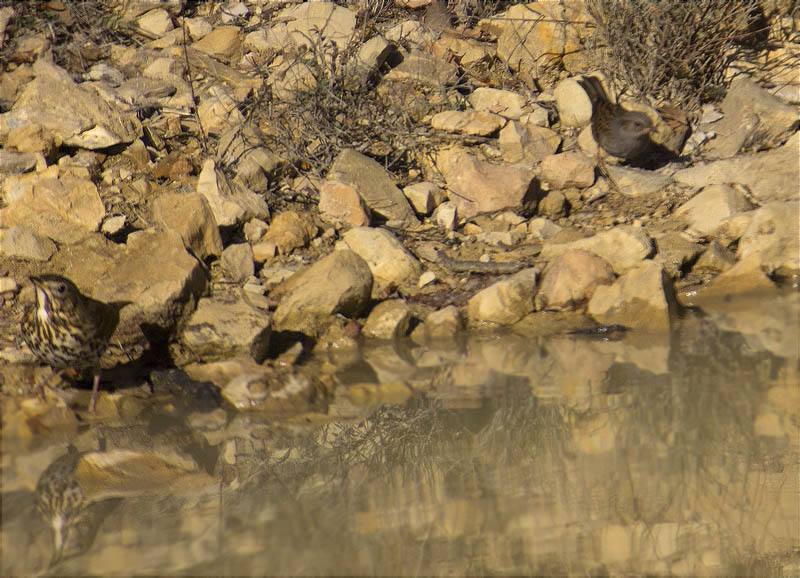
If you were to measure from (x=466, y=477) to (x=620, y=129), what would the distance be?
3422 millimetres

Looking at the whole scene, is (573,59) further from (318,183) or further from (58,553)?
(58,553)

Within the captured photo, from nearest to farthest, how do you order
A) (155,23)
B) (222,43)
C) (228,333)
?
(228,333), (222,43), (155,23)

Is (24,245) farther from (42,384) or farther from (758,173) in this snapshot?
(758,173)

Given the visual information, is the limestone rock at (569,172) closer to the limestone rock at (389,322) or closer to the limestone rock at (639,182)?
the limestone rock at (639,182)

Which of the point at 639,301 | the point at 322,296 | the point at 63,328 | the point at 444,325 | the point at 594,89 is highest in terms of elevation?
the point at 594,89

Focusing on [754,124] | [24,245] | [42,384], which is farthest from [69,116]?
[754,124]

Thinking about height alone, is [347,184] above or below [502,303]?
above

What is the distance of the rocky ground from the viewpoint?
4094 mm

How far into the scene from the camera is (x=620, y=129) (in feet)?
17.8

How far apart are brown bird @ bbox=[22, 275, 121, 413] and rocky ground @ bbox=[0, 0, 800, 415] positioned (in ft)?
0.86

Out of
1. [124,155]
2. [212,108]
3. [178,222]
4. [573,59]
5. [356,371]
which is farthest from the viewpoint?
[573,59]

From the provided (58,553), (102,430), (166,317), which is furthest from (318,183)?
(58,553)

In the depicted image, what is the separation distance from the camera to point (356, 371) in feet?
12.5

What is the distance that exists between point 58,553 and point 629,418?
2054 mm
